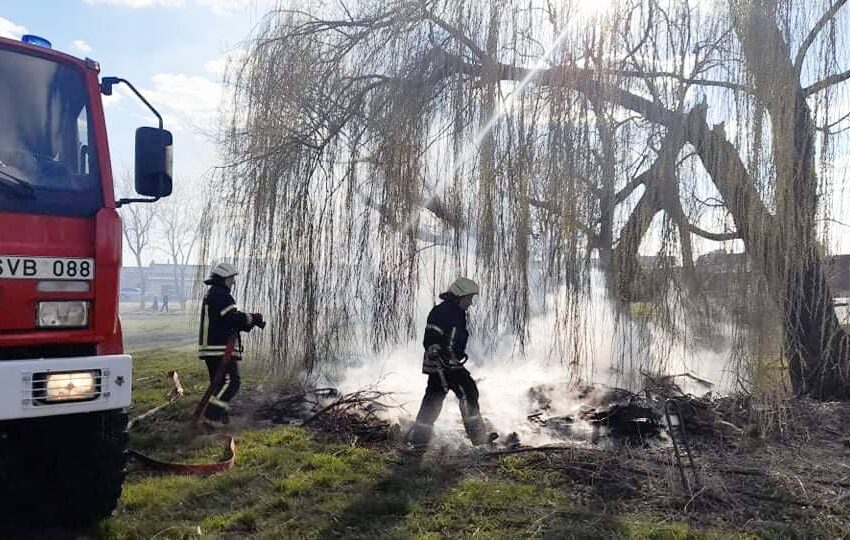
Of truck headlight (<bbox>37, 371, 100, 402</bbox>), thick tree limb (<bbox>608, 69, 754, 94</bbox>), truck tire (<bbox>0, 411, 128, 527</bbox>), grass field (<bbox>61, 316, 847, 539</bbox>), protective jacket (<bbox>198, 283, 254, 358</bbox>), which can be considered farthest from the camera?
protective jacket (<bbox>198, 283, 254, 358</bbox>)

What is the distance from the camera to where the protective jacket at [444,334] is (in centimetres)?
587

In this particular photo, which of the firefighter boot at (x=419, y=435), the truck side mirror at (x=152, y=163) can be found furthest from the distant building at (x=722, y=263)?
the truck side mirror at (x=152, y=163)

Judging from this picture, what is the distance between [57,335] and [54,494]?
1.27 meters

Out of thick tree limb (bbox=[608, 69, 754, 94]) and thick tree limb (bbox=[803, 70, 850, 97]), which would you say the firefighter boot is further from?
thick tree limb (bbox=[803, 70, 850, 97])

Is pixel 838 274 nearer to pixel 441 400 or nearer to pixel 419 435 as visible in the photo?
pixel 441 400

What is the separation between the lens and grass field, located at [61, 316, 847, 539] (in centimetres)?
389

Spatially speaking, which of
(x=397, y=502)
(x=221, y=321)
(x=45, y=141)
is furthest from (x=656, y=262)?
(x=45, y=141)

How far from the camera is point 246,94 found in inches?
276

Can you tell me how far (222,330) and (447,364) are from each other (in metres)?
2.51

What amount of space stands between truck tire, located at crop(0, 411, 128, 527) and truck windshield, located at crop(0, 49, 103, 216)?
3.94 ft

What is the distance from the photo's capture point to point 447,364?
5.88m

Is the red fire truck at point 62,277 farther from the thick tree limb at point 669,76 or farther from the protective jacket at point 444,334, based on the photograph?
the thick tree limb at point 669,76

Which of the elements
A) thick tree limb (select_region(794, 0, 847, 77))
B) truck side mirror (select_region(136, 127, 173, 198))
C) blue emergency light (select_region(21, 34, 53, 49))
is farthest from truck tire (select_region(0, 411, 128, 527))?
thick tree limb (select_region(794, 0, 847, 77))

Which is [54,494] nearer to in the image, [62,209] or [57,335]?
[57,335]
